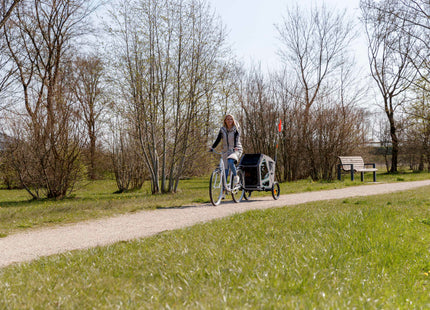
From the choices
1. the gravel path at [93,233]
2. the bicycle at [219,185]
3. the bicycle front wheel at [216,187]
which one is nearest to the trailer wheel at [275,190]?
the bicycle at [219,185]

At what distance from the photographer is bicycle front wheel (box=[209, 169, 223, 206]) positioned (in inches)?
361

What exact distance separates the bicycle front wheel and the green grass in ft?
12.9

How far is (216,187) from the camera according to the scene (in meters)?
9.42

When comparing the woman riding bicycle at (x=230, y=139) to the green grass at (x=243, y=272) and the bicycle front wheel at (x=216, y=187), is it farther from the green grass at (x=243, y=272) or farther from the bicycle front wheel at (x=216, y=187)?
the green grass at (x=243, y=272)

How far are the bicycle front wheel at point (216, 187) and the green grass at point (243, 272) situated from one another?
3.94 m

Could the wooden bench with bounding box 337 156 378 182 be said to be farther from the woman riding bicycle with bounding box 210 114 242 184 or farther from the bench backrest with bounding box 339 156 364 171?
the woman riding bicycle with bounding box 210 114 242 184

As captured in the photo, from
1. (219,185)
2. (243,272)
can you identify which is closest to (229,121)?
(219,185)

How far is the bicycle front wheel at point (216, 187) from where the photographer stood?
9.17m

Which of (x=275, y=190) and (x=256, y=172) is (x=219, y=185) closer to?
(x=256, y=172)

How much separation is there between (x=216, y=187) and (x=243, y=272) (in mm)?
6293

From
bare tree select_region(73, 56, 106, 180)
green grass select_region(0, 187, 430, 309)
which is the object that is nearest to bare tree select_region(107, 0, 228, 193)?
bare tree select_region(73, 56, 106, 180)

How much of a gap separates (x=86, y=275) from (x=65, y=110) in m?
14.0

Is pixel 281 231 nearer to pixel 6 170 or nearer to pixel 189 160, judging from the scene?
pixel 189 160

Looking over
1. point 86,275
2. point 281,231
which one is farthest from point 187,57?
point 86,275
